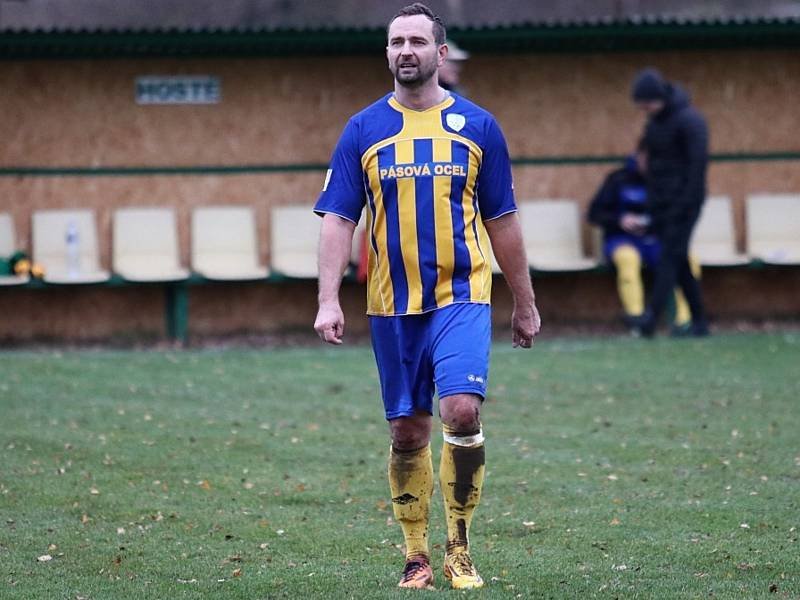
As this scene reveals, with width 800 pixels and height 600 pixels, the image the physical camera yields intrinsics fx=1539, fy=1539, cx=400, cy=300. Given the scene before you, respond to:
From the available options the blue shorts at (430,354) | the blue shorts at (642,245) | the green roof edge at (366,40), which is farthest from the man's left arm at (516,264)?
the blue shorts at (642,245)

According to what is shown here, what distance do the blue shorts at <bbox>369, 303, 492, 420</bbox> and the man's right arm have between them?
18cm

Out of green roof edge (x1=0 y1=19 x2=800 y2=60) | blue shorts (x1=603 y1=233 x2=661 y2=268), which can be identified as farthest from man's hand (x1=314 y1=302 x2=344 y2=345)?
blue shorts (x1=603 y1=233 x2=661 y2=268)

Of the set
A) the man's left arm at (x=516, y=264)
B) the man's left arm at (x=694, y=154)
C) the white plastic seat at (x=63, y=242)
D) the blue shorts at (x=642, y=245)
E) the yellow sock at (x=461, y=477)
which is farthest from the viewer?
the white plastic seat at (x=63, y=242)

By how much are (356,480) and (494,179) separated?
2835 millimetres

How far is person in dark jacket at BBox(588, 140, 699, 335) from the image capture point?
14.4 m

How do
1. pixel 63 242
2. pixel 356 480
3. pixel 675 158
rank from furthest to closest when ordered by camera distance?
pixel 63 242 < pixel 675 158 < pixel 356 480

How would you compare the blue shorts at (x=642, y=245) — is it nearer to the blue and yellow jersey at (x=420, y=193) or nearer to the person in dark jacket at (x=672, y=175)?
the person in dark jacket at (x=672, y=175)

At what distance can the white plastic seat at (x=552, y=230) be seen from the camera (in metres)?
15.4

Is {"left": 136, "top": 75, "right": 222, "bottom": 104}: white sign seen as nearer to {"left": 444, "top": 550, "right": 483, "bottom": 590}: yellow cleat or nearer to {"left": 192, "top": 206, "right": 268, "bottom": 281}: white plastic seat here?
{"left": 192, "top": 206, "right": 268, "bottom": 281}: white plastic seat

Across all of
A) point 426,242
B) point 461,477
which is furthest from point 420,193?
point 461,477

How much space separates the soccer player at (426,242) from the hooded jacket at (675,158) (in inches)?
328

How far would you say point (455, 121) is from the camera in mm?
5527

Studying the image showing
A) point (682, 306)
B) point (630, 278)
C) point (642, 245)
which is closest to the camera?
point (630, 278)

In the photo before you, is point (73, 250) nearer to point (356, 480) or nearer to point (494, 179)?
point (356, 480)
